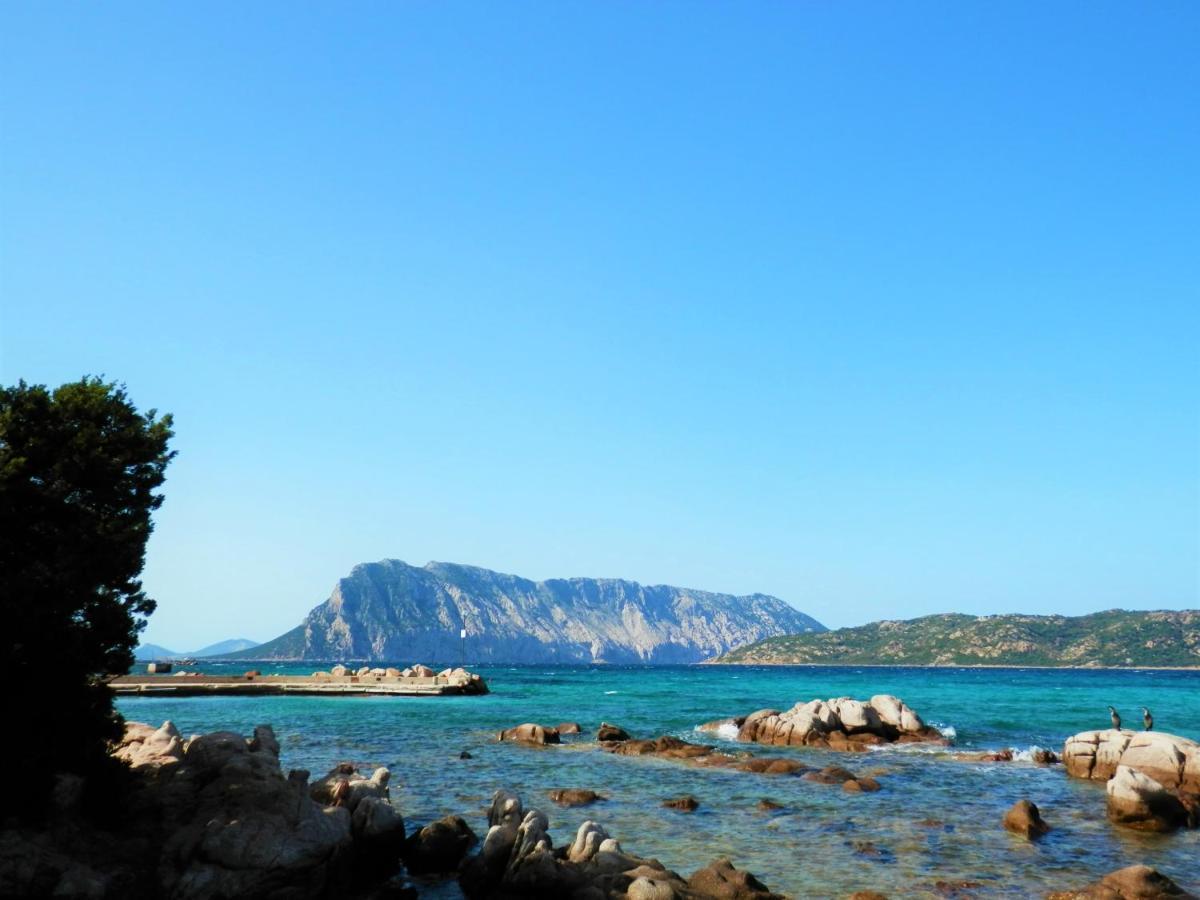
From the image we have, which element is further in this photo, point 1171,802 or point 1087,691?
point 1087,691

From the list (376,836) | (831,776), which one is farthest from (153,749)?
(831,776)

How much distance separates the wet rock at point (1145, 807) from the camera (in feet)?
105

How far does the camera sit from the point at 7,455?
2230cm

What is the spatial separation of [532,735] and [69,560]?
41198 millimetres

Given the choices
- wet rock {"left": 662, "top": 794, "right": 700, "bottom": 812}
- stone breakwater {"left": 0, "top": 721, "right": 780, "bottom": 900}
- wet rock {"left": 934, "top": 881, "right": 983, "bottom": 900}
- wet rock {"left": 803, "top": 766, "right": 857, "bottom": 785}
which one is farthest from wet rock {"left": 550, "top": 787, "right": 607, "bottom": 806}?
wet rock {"left": 934, "top": 881, "right": 983, "bottom": 900}

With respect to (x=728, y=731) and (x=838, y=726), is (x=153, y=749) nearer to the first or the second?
(x=728, y=731)

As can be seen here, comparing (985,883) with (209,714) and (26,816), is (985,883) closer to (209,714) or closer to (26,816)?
(26,816)

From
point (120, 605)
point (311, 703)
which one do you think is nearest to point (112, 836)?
point (120, 605)

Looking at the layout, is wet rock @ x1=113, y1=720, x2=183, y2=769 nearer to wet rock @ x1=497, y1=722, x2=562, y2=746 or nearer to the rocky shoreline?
the rocky shoreline

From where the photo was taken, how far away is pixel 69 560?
73.9ft

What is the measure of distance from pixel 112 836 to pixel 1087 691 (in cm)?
13514

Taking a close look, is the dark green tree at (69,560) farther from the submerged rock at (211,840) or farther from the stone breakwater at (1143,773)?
the stone breakwater at (1143,773)

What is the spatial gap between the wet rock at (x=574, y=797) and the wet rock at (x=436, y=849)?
9.67 metres

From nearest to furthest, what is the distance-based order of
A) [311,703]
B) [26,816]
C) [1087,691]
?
[26,816]
[311,703]
[1087,691]
